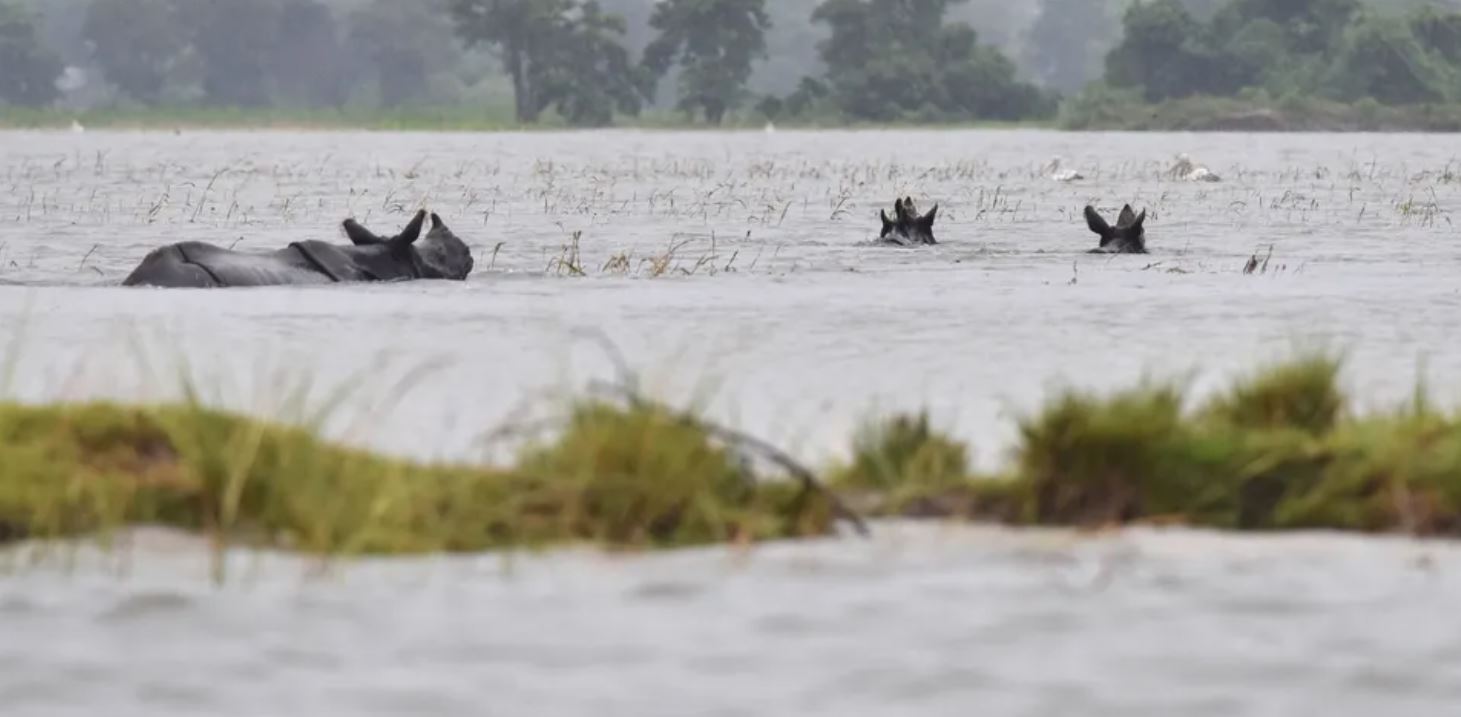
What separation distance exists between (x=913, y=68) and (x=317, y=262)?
101 meters

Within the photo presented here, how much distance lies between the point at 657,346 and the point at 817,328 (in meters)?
1.50

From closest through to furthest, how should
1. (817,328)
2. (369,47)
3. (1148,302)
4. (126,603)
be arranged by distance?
(126,603) < (817,328) < (1148,302) < (369,47)

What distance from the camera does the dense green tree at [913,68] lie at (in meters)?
120

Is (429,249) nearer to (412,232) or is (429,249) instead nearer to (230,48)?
(412,232)

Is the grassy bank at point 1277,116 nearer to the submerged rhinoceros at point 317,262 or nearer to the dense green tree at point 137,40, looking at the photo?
the dense green tree at point 137,40

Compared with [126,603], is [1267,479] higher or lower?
higher

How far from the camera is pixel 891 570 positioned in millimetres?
7617

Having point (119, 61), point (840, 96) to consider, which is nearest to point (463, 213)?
point (840, 96)

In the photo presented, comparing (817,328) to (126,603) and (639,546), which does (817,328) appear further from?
(126,603)

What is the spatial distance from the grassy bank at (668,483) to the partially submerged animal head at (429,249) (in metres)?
11.2

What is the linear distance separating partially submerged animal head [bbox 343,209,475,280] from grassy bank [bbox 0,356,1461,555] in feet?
36.7

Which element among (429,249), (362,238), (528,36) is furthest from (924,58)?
(362,238)

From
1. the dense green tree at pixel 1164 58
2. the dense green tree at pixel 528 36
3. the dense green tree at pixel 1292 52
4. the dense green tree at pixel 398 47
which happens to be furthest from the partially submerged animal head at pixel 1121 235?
the dense green tree at pixel 398 47

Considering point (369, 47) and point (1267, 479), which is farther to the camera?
point (369, 47)
